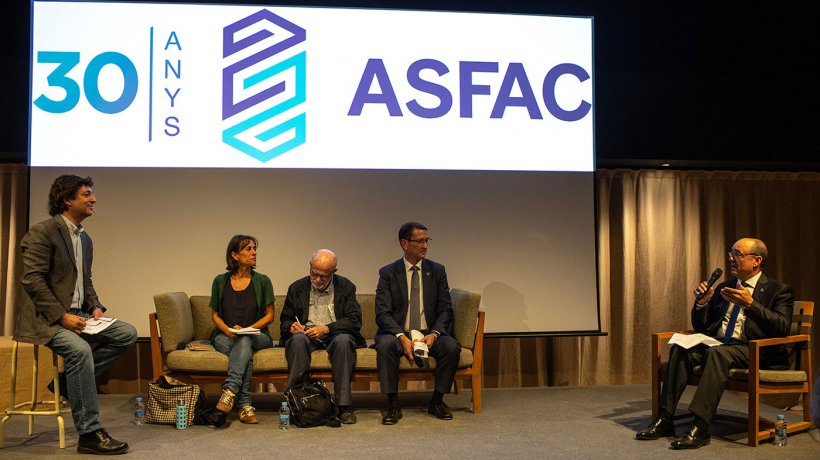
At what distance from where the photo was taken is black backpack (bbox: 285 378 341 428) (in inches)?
176

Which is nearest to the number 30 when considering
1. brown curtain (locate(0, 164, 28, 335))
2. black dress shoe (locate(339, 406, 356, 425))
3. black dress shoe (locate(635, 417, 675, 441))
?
brown curtain (locate(0, 164, 28, 335))

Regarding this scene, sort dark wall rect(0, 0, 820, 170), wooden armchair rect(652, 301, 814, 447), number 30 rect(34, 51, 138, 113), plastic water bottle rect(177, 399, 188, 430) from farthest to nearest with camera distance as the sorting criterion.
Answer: dark wall rect(0, 0, 820, 170), number 30 rect(34, 51, 138, 113), plastic water bottle rect(177, 399, 188, 430), wooden armchair rect(652, 301, 814, 447)

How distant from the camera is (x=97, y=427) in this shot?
382 centimetres

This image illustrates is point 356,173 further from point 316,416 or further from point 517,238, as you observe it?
point 316,416

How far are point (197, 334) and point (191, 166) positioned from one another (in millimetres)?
1197

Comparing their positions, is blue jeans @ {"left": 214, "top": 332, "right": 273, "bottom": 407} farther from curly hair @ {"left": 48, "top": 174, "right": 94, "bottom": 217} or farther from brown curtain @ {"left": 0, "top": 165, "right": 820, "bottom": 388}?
brown curtain @ {"left": 0, "top": 165, "right": 820, "bottom": 388}

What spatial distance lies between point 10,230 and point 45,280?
2059 millimetres

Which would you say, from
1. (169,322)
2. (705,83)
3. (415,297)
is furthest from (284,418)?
(705,83)

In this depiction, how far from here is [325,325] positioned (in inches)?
192

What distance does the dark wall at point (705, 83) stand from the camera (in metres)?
6.47

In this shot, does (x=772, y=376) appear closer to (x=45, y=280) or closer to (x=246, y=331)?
(x=246, y=331)

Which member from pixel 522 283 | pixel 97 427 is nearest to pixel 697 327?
pixel 522 283

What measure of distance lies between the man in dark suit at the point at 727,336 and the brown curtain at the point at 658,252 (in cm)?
185

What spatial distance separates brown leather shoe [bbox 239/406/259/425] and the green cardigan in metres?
0.52
